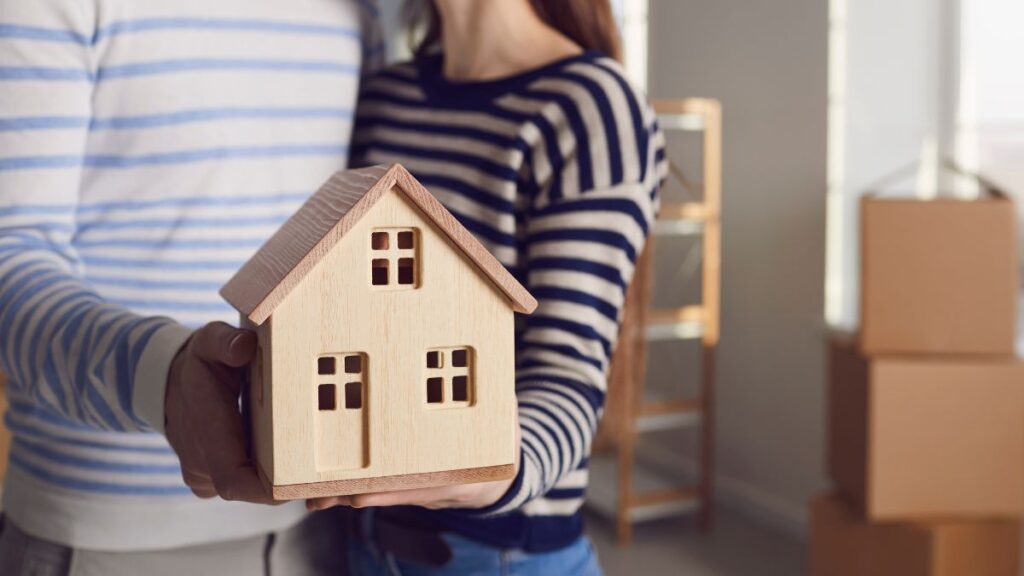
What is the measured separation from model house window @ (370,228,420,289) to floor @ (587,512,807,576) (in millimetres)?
2420

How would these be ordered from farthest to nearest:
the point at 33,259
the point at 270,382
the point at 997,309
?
1. the point at 997,309
2. the point at 33,259
3. the point at 270,382

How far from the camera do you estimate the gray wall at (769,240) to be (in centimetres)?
318

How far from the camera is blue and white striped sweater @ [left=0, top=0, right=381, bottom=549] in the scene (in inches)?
34.9

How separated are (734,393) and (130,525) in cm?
278

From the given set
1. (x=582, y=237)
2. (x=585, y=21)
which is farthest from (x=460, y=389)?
(x=585, y=21)

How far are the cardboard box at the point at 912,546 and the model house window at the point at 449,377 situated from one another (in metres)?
1.88

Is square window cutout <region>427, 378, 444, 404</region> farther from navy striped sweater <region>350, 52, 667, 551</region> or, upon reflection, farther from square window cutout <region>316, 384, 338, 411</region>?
navy striped sweater <region>350, 52, 667, 551</region>

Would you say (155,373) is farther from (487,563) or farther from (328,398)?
(487,563)

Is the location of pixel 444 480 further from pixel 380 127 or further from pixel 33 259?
pixel 380 127

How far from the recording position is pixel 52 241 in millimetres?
910

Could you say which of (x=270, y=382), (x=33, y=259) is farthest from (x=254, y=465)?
(x=33, y=259)

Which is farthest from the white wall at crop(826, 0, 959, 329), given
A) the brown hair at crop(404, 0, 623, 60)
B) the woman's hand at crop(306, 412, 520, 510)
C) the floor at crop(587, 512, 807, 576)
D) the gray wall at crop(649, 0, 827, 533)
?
the woman's hand at crop(306, 412, 520, 510)

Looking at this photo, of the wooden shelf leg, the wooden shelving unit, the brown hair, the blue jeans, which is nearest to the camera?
the blue jeans

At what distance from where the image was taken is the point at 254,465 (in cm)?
71
